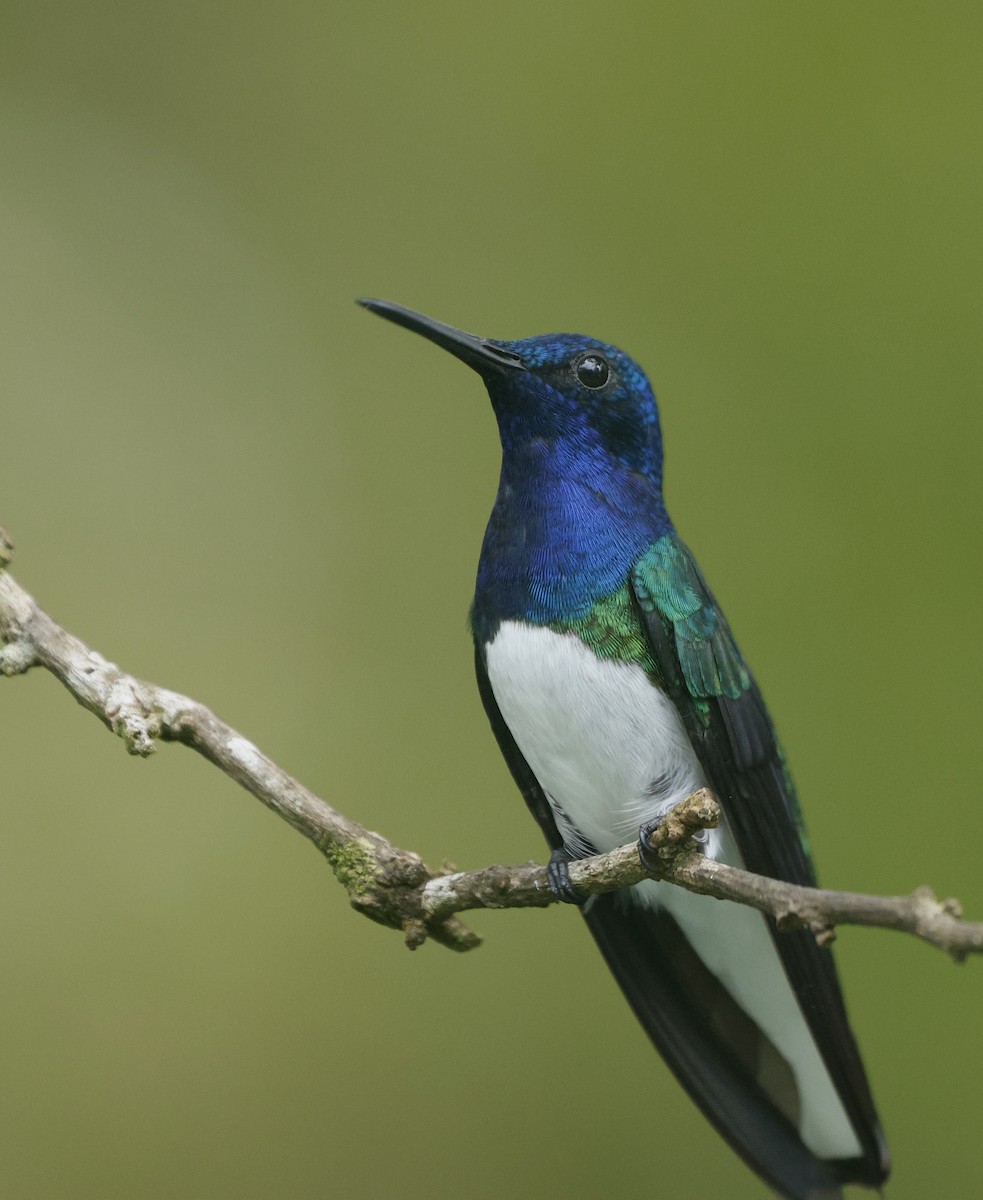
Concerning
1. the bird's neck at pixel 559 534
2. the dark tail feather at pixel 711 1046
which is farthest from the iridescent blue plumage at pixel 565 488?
the dark tail feather at pixel 711 1046

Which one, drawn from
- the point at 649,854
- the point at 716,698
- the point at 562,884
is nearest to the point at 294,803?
the point at 562,884

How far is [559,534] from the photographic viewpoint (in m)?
2.39

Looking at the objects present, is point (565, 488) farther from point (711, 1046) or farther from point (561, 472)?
point (711, 1046)

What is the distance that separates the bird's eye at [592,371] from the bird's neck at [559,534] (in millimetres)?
150

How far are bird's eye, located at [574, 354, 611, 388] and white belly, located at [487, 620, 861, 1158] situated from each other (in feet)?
1.89

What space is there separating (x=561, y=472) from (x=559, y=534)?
0.17m

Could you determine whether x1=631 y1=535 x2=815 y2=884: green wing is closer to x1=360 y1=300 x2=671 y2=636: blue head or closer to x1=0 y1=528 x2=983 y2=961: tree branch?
x1=360 y1=300 x2=671 y2=636: blue head

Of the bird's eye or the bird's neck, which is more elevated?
the bird's eye

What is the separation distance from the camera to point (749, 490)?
4.31m

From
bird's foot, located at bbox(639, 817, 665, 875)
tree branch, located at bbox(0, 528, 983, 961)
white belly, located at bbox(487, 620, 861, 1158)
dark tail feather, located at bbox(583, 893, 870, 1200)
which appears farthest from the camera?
dark tail feather, located at bbox(583, 893, 870, 1200)

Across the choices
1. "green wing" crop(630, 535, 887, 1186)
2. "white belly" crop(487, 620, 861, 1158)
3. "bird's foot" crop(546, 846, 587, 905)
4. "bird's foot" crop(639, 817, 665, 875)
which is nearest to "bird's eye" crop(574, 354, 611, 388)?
"green wing" crop(630, 535, 887, 1186)

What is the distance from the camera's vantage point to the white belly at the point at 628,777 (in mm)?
2322

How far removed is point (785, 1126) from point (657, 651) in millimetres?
1199

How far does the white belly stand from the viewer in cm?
232
